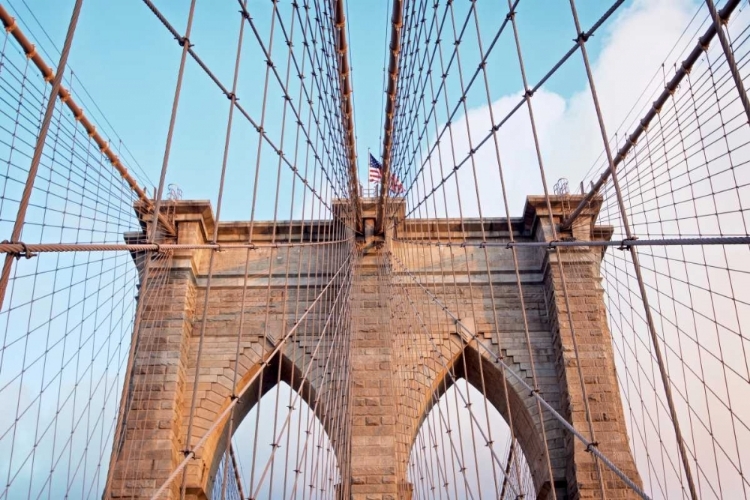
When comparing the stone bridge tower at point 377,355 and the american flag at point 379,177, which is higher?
the american flag at point 379,177

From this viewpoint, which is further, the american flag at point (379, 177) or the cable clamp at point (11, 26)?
the american flag at point (379, 177)

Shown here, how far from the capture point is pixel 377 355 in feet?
37.9

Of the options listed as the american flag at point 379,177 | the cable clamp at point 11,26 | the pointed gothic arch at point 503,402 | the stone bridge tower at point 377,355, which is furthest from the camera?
the american flag at point 379,177

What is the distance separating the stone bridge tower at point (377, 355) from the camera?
412 inches

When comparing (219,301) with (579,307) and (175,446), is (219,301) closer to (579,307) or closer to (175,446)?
(175,446)

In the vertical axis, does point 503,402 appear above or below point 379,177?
below

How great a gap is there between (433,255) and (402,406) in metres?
2.54

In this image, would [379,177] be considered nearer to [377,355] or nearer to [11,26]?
[377,355]

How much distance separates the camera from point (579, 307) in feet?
37.6

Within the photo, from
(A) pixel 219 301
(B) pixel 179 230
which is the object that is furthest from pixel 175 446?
(B) pixel 179 230

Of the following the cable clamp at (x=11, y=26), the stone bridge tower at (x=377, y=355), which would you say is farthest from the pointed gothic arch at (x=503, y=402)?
→ the cable clamp at (x=11, y=26)

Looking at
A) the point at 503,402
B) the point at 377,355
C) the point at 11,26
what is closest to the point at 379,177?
the point at 377,355

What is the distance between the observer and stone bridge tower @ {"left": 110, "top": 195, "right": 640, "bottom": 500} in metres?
10.5

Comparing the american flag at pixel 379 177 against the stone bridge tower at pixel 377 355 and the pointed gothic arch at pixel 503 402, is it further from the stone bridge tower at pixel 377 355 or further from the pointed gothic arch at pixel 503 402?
the pointed gothic arch at pixel 503 402
